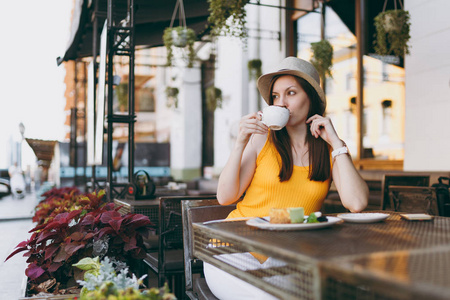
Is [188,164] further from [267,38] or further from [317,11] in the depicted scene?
[317,11]

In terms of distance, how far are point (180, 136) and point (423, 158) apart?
9801 millimetres

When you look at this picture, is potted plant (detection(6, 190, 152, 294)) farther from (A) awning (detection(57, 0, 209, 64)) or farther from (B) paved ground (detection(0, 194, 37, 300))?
(A) awning (detection(57, 0, 209, 64))

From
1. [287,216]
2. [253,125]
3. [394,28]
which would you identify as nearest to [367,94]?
[394,28]

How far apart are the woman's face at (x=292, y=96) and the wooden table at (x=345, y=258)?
24.1 inches

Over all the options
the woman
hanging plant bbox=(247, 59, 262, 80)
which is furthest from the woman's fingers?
hanging plant bbox=(247, 59, 262, 80)

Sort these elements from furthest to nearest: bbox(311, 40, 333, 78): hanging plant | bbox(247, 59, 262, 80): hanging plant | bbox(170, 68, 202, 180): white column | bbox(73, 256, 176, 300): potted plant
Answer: bbox(170, 68, 202, 180): white column
bbox(247, 59, 262, 80): hanging plant
bbox(311, 40, 333, 78): hanging plant
bbox(73, 256, 176, 300): potted plant

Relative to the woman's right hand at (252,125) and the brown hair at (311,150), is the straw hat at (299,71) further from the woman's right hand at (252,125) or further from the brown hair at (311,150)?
the woman's right hand at (252,125)

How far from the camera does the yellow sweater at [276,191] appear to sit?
1694 mm

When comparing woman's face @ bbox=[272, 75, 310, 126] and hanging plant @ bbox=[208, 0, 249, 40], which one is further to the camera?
hanging plant @ bbox=[208, 0, 249, 40]

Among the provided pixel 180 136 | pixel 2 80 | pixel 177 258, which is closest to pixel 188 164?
pixel 180 136

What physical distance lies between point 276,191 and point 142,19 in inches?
205

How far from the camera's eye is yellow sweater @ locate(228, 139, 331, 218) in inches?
66.7

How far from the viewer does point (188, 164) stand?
1394 centimetres

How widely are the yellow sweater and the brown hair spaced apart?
0.02 metres
